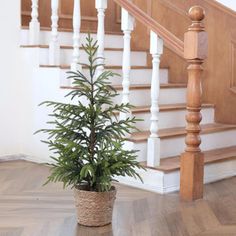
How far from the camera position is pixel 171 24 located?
510 centimetres

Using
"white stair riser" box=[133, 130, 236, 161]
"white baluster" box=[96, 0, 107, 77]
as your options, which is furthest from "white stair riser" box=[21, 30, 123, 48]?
"white stair riser" box=[133, 130, 236, 161]

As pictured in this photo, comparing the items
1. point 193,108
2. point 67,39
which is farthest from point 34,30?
point 193,108

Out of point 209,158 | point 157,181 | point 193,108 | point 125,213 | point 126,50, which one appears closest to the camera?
point 125,213

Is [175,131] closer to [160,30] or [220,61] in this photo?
[160,30]

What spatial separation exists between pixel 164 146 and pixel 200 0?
1751mm

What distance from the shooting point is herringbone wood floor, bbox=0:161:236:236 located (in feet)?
8.81

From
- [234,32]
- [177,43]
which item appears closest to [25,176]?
[177,43]

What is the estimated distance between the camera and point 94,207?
106 inches

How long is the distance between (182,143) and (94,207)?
1.44 meters

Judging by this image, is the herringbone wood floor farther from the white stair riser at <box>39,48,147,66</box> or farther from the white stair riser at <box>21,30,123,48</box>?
the white stair riser at <box>21,30,123,48</box>

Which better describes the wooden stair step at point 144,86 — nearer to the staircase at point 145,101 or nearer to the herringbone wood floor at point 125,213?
the staircase at point 145,101

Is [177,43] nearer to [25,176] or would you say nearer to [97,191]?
[97,191]

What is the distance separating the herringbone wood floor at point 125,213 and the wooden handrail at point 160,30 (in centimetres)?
98

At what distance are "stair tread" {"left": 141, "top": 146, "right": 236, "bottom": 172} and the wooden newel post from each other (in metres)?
0.16
